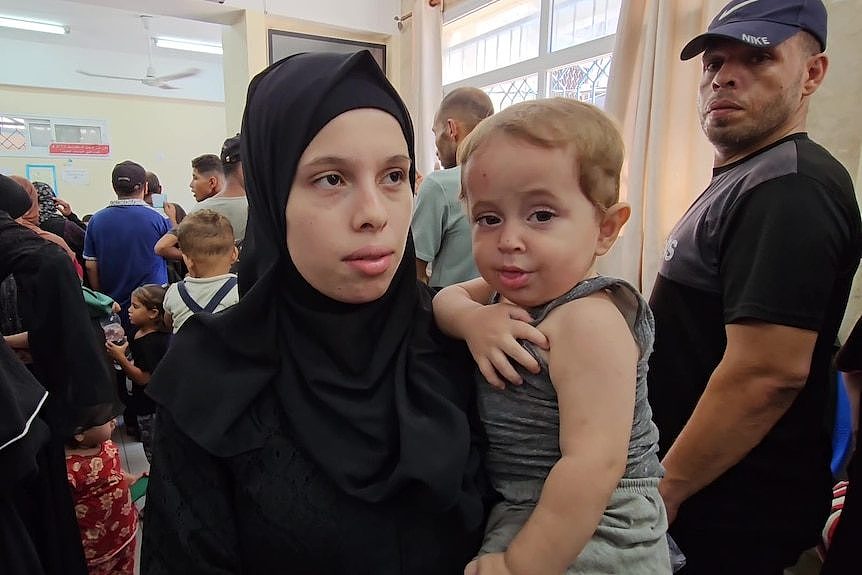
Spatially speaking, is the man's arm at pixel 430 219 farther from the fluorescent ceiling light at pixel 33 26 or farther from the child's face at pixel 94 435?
the fluorescent ceiling light at pixel 33 26

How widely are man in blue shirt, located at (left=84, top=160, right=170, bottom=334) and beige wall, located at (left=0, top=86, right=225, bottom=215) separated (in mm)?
5186

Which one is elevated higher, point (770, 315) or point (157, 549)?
point (770, 315)

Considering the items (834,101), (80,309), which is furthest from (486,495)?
(834,101)

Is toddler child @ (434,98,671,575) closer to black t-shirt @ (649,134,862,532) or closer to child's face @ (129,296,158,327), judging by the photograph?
black t-shirt @ (649,134,862,532)

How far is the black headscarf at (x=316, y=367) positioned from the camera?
0.72 metres

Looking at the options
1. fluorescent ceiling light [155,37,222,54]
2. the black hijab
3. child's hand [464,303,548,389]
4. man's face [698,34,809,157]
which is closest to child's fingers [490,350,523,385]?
child's hand [464,303,548,389]

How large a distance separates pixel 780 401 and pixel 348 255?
970 mm

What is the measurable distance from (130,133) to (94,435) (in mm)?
7411

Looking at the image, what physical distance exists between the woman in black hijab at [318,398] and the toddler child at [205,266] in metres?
1.39

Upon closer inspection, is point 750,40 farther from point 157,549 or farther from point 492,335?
point 157,549

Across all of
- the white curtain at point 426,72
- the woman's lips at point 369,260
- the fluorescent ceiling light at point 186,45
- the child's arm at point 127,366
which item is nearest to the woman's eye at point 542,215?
the woman's lips at point 369,260

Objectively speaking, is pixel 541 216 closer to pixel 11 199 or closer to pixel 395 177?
pixel 395 177

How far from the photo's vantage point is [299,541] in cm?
72

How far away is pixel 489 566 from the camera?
2.33 feet
